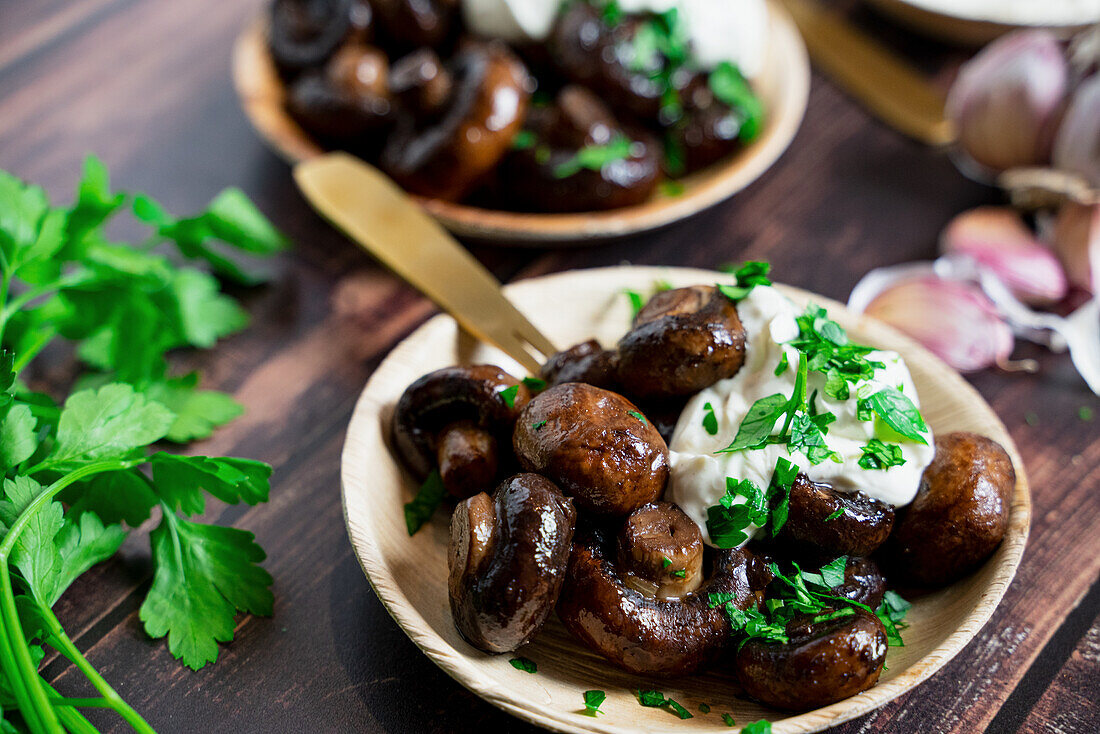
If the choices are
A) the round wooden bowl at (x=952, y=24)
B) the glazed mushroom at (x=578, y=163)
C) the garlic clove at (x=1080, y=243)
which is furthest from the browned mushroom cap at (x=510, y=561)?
the round wooden bowl at (x=952, y=24)

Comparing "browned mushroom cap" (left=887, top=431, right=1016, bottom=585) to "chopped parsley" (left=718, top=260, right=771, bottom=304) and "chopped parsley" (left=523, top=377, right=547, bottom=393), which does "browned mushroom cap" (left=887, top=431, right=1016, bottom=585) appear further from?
"chopped parsley" (left=523, top=377, right=547, bottom=393)

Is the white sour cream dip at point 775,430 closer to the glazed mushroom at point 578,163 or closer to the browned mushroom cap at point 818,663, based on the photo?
the browned mushroom cap at point 818,663

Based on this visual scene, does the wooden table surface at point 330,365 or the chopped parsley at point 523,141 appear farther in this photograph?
the chopped parsley at point 523,141

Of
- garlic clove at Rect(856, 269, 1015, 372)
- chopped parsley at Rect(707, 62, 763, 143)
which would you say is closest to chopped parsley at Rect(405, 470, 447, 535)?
garlic clove at Rect(856, 269, 1015, 372)

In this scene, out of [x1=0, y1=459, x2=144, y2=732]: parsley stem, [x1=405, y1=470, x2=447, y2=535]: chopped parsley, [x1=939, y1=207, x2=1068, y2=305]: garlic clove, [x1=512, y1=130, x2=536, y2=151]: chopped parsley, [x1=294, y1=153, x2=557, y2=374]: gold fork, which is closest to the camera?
[x1=0, y1=459, x2=144, y2=732]: parsley stem

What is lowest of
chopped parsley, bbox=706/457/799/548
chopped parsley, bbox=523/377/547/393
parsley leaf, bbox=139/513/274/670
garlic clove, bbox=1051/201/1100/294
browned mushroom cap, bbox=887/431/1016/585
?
garlic clove, bbox=1051/201/1100/294

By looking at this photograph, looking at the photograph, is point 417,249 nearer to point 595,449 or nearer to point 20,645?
point 595,449

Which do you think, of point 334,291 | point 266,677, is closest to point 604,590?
point 266,677
